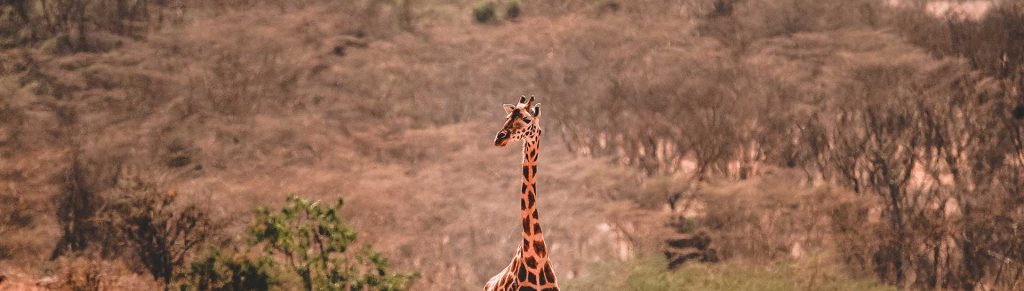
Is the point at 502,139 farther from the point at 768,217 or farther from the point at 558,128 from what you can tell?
the point at 558,128

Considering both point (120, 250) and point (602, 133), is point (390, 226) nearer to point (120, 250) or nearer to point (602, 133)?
point (120, 250)

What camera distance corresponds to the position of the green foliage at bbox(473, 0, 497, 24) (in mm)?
38281

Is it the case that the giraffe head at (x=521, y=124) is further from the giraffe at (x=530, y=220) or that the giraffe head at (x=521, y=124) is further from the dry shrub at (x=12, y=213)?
the dry shrub at (x=12, y=213)

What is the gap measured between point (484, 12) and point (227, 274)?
22.2 m

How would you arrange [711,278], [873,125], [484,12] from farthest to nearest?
[484,12] < [873,125] < [711,278]

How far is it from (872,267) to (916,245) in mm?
1177

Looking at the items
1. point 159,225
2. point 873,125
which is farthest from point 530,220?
point 873,125

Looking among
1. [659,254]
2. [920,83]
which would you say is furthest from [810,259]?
[920,83]

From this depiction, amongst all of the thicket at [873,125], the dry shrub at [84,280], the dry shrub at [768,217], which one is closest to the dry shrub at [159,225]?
the dry shrub at [84,280]

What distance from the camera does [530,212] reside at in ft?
34.1

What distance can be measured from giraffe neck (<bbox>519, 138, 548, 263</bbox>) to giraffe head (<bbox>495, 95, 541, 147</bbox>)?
109 mm

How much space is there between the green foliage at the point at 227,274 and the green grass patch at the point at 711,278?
21.0 ft

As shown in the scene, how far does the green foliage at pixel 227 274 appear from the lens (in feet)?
55.3

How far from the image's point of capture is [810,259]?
24500 mm
